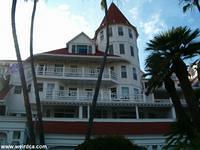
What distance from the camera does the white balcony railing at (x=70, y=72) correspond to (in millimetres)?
33500

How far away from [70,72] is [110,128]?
1062 cm

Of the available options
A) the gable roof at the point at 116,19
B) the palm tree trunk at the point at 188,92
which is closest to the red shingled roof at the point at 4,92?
the gable roof at the point at 116,19

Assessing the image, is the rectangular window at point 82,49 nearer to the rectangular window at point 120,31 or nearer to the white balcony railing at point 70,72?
the white balcony railing at point 70,72

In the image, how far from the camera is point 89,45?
36.9m

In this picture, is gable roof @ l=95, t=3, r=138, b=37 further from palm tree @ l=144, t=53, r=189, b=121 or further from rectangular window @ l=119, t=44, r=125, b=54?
palm tree @ l=144, t=53, r=189, b=121

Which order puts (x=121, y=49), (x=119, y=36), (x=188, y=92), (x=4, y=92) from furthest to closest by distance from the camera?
1. (x=119, y=36)
2. (x=121, y=49)
3. (x=4, y=92)
4. (x=188, y=92)

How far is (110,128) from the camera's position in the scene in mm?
26062

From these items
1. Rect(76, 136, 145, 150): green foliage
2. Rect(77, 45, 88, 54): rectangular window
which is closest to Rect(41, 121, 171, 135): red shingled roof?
Rect(76, 136, 145, 150): green foliage

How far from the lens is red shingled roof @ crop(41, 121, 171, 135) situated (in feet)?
81.8

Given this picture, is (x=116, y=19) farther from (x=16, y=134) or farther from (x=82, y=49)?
(x=16, y=134)

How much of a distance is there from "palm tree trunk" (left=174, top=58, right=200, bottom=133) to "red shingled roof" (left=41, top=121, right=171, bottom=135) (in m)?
9.77

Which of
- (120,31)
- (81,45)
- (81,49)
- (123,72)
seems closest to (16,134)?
(81,49)

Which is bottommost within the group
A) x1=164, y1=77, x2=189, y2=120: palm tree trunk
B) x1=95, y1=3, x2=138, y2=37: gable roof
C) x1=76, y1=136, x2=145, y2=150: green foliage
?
x1=76, y1=136, x2=145, y2=150: green foliage

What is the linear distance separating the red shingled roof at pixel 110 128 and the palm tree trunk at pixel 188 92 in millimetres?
9766
